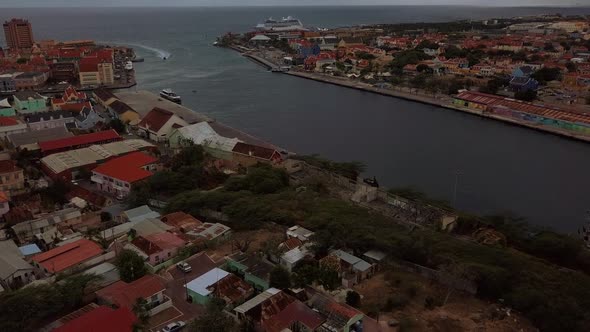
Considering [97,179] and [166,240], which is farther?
[97,179]

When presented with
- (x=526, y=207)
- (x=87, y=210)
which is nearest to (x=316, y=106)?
(x=526, y=207)

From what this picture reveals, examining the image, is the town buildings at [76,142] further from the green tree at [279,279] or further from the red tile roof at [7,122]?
the green tree at [279,279]

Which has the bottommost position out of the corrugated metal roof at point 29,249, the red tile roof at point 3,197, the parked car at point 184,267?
the corrugated metal roof at point 29,249

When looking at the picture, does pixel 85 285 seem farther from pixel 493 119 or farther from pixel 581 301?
pixel 493 119

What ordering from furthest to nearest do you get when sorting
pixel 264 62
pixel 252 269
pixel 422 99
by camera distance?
pixel 264 62 → pixel 422 99 → pixel 252 269

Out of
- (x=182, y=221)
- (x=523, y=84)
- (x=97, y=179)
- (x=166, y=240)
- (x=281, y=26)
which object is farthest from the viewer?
(x=281, y=26)

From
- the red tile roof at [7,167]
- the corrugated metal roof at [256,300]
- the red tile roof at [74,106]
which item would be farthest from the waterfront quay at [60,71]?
the corrugated metal roof at [256,300]

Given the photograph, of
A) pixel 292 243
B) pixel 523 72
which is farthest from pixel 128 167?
pixel 523 72

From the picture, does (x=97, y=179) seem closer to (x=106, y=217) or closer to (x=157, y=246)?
(x=106, y=217)
